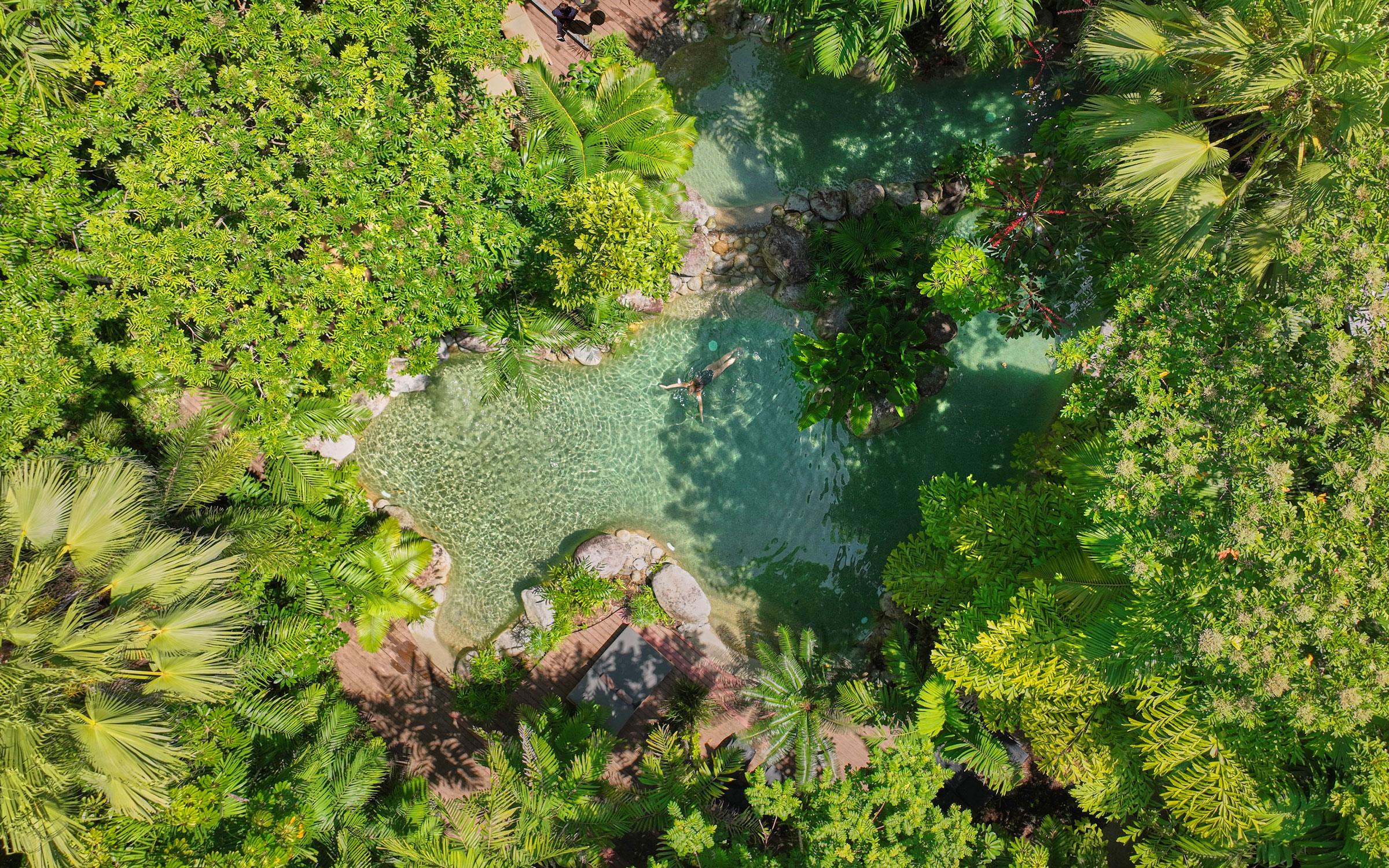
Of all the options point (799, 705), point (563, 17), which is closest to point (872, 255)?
point (563, 17)

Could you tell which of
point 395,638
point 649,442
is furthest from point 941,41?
point 395,638

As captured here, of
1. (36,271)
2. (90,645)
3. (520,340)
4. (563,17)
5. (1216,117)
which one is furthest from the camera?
(563,17)

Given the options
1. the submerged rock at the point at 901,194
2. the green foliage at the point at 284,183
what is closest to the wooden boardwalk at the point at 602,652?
the green foliage at the point at 284,183

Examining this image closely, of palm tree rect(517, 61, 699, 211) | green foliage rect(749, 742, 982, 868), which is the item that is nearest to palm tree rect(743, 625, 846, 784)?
green foliage rect(749, 742, 982, 868)

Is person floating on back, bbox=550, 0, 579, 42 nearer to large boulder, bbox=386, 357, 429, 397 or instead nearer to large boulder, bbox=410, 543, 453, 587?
large boulder, bbox=386, 357, 429, 397

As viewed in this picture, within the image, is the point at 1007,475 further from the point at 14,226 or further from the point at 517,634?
the point at 14,226

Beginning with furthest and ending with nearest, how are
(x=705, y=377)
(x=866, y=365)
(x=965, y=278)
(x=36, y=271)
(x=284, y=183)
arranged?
(x=705, y=377), (x=866, y=365), (x=965, y=278), (x=284, y=183), (x=36, y=271)

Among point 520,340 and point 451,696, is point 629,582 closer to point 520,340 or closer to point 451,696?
point 451,696
